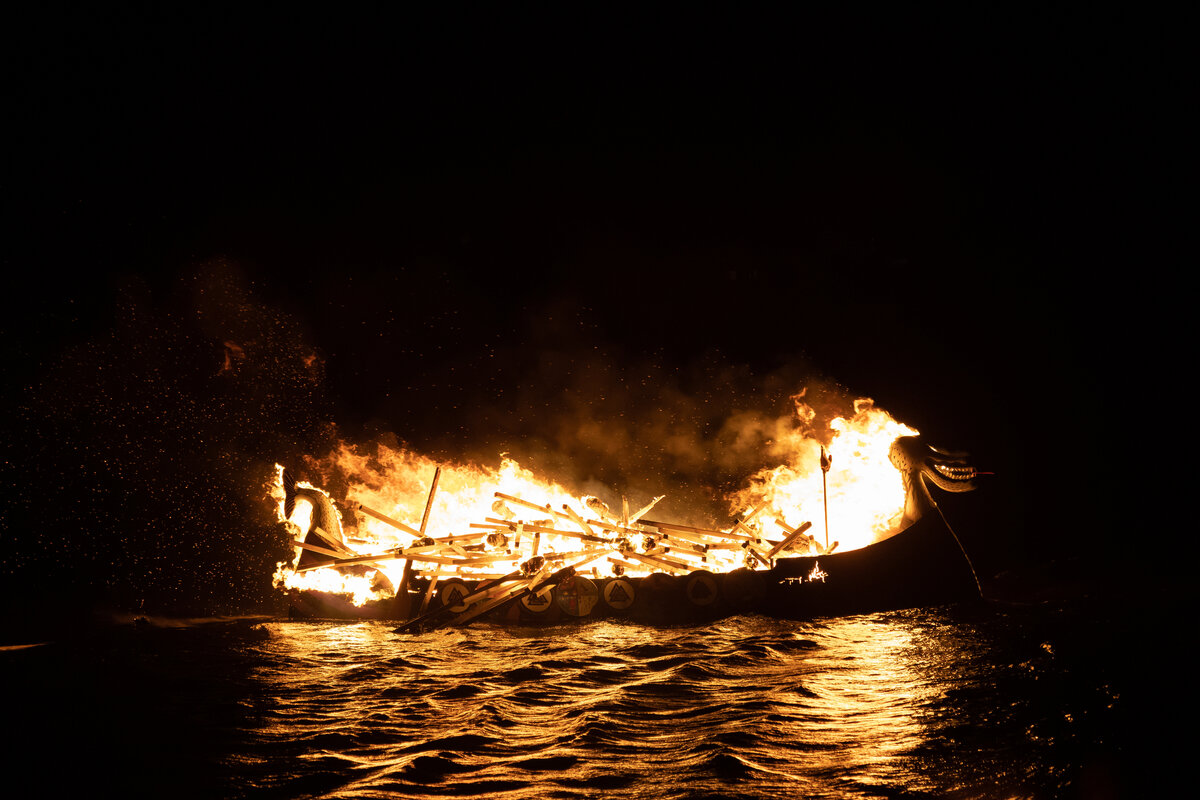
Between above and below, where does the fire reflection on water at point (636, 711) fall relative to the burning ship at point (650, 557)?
below

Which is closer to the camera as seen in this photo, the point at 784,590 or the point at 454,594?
the point at 784,590

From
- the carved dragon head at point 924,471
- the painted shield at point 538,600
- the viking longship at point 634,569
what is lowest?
the painted shield at point 538,600

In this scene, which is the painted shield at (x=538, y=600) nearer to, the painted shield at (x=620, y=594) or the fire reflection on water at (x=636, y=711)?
the painted shield at (x=620, y=594)

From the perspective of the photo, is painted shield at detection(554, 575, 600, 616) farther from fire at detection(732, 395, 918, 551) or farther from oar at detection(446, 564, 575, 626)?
fire at detection(732, 395, 918, 551)

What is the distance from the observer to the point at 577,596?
1048cm

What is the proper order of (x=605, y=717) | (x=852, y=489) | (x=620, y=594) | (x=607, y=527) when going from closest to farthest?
(x=605, y=717), (x=620, y=594), (x=607, y=527), (x=852, y=489)

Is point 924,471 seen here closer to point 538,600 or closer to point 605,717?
point 538,600

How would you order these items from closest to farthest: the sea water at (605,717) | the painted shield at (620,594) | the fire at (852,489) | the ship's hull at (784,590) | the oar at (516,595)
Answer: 1. the sea water at (605,717)
2. the ship's hull at (784,590)
3. the oar at (516,595)
4. the painted shield at (620,594)
5. the fire at (852,489)

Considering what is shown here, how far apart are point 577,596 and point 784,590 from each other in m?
3.48

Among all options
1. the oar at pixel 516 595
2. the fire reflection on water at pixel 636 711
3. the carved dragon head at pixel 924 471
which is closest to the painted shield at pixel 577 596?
the oar at pixel 516 595

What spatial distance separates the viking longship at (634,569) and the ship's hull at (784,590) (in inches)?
0.7

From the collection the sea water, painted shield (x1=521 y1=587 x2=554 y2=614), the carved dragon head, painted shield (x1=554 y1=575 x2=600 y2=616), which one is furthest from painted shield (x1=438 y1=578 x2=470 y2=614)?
the carved dragon head

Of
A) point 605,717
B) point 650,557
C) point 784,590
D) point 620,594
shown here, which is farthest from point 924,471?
point 605,717

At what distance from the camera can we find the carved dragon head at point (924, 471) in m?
9.55
